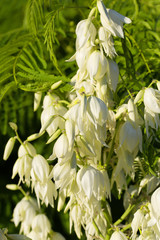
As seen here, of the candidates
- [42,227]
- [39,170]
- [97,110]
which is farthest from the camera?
[42,227]

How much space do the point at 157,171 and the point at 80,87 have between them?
262mm

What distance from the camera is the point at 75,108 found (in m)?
0.79

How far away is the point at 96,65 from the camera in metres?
0.79

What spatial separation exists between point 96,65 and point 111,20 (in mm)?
86

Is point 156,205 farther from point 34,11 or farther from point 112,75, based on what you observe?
point 34,11

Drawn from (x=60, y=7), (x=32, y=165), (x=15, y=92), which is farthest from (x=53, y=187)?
(x=15, y=92)

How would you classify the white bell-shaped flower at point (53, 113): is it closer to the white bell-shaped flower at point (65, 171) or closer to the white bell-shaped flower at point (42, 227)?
the white bell-shaped flower at point (65, 171)

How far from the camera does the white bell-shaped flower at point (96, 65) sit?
79 cm

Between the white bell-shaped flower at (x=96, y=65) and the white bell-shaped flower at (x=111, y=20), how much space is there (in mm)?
47

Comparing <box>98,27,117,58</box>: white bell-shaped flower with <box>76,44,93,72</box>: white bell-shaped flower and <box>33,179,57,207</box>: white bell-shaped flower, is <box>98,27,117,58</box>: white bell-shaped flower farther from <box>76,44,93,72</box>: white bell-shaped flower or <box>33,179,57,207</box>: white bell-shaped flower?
<box>33,179,57,207</box>: white bell-shaped flower

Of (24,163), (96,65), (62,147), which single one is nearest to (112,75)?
(96,65)

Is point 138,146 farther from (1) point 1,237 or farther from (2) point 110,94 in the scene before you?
(1) point 1,237

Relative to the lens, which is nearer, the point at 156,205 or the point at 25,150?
the point at 156,205

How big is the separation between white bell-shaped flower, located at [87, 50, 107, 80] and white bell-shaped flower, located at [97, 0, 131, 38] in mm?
47
